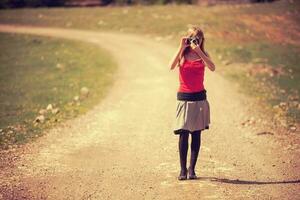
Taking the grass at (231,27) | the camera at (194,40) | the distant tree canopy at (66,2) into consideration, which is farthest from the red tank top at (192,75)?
the distant tree canopy at (66,2)

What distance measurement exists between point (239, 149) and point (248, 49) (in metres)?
14.6

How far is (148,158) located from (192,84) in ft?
7.28

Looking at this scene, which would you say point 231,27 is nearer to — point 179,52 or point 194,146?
point 194,146

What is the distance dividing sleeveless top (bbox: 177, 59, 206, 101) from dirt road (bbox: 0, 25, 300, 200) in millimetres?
1315

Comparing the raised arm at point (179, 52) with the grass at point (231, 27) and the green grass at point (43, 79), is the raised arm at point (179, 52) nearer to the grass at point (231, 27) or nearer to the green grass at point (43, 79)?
the green grass at point (43, 79)

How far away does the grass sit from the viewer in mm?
17938

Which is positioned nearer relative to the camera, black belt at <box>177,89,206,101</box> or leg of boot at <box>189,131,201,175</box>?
black belt at <box>177,89,206,101</box>

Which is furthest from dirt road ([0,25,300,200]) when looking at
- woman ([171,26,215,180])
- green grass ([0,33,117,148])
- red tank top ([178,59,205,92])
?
red tank top ([178,59,205,92])

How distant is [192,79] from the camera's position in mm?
7328

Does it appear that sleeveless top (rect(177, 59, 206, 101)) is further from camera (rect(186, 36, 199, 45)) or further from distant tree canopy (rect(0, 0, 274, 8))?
distant tree canopy (rect(0, 0, 274, 8))

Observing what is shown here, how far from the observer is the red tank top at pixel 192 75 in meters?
7.27

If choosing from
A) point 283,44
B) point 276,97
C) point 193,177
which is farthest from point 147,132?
point 283,44

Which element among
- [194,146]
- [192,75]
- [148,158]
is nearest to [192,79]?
[192,75]

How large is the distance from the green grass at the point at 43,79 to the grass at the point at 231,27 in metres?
4.51
